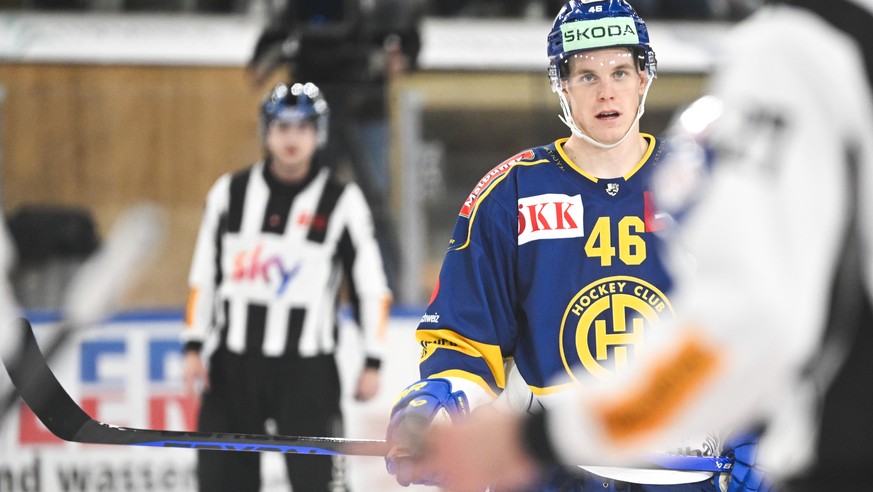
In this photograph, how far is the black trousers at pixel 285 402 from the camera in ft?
14.3

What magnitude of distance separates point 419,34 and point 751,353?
482 cm

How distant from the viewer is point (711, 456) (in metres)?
2.23

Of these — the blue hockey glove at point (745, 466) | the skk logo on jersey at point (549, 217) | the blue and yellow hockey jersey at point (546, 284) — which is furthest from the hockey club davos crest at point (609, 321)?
the blue hockey glove at point (745, 466)

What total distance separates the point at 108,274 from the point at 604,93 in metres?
3.29

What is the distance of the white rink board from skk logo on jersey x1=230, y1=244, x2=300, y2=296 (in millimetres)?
508

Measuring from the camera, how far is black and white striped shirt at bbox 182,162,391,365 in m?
4.60

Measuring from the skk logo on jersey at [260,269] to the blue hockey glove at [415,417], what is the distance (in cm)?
263

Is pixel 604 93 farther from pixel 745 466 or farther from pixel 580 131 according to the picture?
pixel 745 466

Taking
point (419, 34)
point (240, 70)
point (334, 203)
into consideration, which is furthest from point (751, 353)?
point (240, 70)

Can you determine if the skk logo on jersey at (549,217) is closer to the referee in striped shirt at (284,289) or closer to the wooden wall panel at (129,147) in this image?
the referee in striped shirt at (284,289)

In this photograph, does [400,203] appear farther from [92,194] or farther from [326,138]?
[92,194]

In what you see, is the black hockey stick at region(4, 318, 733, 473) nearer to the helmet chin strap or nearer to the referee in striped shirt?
the helmet chin strap

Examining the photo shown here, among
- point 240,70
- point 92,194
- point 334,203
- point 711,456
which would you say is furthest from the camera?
point 240,70

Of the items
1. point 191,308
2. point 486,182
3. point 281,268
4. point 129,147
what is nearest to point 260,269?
point 281,268
